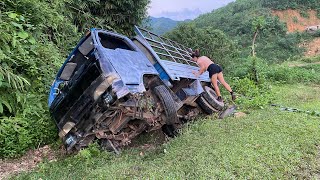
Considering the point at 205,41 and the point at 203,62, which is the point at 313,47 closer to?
the point at 205,41

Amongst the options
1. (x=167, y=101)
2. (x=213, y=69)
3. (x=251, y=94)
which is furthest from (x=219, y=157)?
(x=251, y=94)

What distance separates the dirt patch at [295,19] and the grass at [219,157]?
3965cm

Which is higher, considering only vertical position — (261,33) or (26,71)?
(26,71)

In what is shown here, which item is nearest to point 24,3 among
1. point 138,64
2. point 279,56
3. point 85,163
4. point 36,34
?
point 36,34

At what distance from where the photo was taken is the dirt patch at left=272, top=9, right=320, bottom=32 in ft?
138

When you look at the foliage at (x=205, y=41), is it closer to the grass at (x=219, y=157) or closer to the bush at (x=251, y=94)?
the bush at (x=251, y=94)

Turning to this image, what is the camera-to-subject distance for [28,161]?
17.2 ft

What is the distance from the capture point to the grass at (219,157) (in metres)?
3.74

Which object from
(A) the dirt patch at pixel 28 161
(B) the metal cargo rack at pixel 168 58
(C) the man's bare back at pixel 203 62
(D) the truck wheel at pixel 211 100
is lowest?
(A) the dirt patch at pixel 28 161

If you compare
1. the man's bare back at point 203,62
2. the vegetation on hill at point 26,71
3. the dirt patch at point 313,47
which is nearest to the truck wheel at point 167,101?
the vegetation on hill at point 26,71

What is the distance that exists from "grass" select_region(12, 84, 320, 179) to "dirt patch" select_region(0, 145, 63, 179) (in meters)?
0.39

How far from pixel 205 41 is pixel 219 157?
13.4 meters

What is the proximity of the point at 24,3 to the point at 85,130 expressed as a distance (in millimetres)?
3712

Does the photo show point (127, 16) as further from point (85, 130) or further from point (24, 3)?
point (85, 130)
